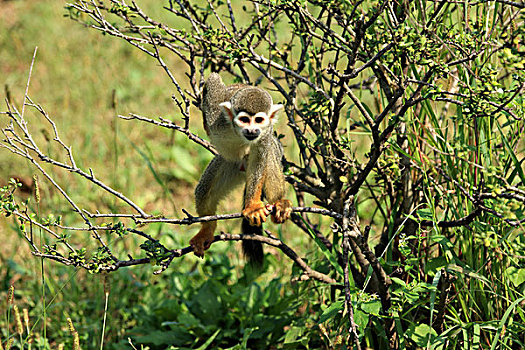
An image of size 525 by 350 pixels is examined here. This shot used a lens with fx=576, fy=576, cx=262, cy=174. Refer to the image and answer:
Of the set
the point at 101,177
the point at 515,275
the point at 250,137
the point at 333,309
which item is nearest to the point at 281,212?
the point at 250,137

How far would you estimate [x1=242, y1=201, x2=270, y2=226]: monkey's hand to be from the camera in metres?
3.60

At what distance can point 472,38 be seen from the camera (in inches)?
105

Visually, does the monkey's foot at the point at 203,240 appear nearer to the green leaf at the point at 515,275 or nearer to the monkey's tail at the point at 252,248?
the monkey's tail at the point at 252,248

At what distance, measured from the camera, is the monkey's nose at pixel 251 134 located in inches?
143

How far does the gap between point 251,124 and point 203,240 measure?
34.5 inches

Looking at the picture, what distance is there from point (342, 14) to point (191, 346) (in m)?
2.45

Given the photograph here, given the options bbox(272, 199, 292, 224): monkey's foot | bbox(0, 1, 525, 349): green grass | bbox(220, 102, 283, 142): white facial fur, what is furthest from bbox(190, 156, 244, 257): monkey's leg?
bbox(272, 199, 292, 224): monkey's foot

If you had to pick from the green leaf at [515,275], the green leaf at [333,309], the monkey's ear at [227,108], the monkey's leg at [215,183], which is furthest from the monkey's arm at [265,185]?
the green leaf at [515,275]

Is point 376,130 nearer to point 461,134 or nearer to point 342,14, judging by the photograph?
point 461,134

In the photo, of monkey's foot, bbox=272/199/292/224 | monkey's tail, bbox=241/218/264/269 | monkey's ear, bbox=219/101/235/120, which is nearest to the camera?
monkey's foot, bbox=272/199/292/224

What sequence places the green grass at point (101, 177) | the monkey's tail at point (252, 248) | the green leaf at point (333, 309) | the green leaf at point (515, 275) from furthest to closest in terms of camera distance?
the green grass at point (101, 177) → the monkey's tail at point (252, 248) → the green leaf at point (333, 309) → the green leaf at point (515, 275)

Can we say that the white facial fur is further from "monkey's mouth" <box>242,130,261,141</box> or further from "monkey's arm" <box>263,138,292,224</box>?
"monkey's arm" <box>263,138,292,224</box>

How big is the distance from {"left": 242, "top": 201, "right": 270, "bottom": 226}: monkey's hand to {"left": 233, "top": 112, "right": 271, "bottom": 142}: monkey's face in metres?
0.42

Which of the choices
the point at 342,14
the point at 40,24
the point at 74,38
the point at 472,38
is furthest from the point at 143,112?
the point at 472,38
